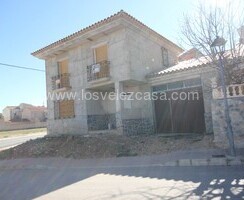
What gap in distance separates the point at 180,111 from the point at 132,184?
358 inches

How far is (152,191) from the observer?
6.11m

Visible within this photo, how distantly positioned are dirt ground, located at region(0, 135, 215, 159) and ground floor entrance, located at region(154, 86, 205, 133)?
176 centimetres

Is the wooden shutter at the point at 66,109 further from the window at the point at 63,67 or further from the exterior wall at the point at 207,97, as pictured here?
the exterior wall at the point at 207,97

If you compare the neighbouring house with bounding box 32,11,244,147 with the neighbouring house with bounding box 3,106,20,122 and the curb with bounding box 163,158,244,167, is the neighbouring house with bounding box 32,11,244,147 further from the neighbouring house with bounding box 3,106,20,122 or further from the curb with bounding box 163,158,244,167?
the neighbouring house with bounding box 3,106,20,122

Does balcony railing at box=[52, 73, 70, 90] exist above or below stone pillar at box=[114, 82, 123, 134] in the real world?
above

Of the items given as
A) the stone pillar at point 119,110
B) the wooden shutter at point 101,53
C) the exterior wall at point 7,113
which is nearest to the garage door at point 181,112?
the stone pillar at point 119,110

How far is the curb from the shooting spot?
310 inches

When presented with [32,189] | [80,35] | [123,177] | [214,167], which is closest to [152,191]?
[123,177]

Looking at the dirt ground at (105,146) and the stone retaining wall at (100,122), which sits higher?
the stone retaining wall at (100,122)

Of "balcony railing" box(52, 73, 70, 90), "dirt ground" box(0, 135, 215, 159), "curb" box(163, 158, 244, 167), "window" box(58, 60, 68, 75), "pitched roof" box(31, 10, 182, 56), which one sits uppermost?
"pitched roof" box(31, 10, 182, 56)

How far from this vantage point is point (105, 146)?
479 inches

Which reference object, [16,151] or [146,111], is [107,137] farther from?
[16,151]

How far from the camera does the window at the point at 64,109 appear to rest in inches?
700

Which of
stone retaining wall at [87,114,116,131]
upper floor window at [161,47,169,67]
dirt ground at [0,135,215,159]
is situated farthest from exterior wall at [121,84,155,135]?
upper floor window at [161,47,169,67]
